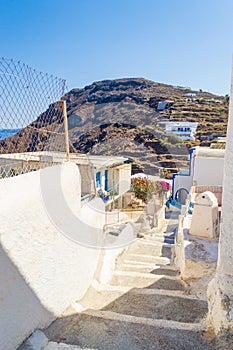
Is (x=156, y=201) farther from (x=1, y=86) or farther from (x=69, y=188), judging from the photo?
(x=1, y=86)

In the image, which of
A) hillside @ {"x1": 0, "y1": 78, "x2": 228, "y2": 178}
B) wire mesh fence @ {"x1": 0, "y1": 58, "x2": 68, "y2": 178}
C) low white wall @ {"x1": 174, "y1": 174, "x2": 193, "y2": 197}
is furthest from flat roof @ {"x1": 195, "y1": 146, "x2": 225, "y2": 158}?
wire mesh fence @ {"x1": 0, "y1": 58, "x2": 68, "y2": 178}

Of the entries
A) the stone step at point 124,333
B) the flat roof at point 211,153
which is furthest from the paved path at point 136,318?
the flat roof at point 211,153

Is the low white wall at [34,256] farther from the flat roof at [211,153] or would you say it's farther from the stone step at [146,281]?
the flat roof at [211,153]

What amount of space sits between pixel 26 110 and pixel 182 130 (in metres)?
35.9

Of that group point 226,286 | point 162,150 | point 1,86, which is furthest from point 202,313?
point 162,150

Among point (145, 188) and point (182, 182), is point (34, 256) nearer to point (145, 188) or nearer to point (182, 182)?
point (145, 188)

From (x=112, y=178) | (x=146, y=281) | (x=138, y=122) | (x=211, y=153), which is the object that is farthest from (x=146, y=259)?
(x=138, y=122)

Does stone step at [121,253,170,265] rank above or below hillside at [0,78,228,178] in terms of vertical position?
below

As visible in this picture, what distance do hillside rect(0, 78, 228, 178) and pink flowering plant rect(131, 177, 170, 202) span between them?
6.62 m

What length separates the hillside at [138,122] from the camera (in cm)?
2980

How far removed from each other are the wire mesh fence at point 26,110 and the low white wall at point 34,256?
444 mm

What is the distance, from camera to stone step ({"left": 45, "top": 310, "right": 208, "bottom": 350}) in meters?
2.95

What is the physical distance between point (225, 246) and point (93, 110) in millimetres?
37136

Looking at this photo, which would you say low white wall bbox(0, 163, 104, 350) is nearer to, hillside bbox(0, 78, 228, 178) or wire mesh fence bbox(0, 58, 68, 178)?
wire mesh fence bbox(0, 58, 68, 178)
